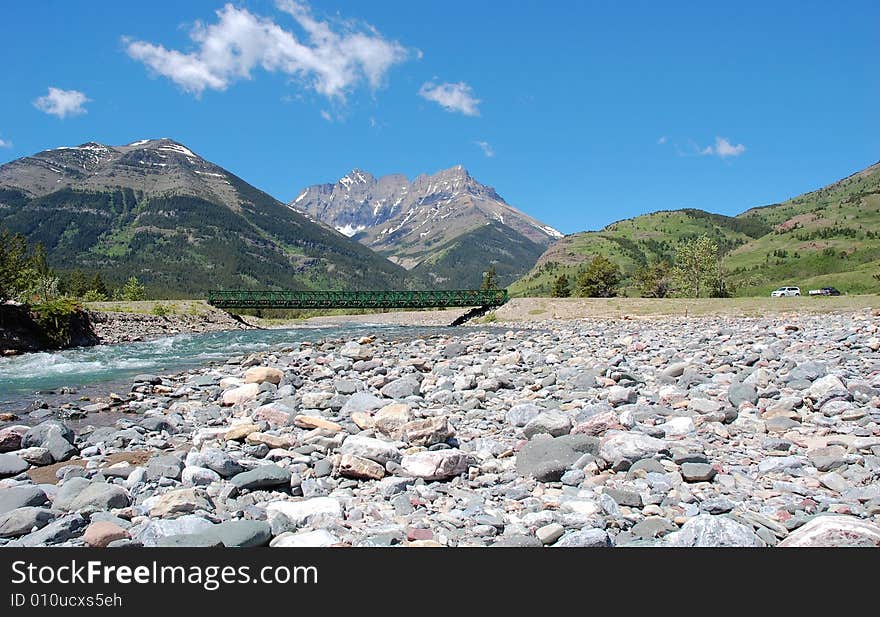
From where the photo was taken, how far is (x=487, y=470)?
22.0 feet

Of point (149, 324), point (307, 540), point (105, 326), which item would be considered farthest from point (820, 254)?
point (307, 540)

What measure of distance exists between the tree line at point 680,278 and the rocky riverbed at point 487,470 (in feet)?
229

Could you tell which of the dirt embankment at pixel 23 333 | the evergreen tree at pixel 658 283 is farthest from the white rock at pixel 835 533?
the evergreen tree at pixel 658 283

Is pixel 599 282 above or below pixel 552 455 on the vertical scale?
above

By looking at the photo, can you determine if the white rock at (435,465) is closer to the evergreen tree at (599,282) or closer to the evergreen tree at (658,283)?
the evergreen tree at (599,282)

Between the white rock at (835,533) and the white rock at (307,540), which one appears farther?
the white rock at (307,540)

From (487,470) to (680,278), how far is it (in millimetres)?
79074

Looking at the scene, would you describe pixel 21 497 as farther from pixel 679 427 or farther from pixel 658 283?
pixel 658 283

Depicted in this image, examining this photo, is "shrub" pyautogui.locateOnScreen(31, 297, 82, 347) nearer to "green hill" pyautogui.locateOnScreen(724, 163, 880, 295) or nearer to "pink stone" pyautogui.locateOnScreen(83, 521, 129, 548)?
"pink stone" pyautogui.locateOnScreen(83, 521, 129, 548)

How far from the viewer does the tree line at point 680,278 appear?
75125 mm

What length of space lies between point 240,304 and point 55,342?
3840 centimetres

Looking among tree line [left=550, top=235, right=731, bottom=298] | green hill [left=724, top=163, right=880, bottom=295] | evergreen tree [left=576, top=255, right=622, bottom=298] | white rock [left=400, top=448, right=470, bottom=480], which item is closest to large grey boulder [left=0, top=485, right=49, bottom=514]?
white rock [left=400, top=448, right=470, bottom=480]

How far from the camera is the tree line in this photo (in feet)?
246
